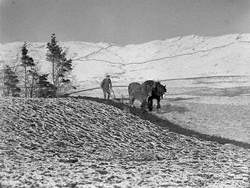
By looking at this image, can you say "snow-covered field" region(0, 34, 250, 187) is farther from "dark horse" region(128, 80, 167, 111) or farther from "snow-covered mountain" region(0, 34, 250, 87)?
"snow-covered mountain" region(0, 34, 250, 87)

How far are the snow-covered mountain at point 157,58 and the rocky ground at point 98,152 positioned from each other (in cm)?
7750

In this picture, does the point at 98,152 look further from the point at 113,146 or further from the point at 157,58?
the point at 157,58

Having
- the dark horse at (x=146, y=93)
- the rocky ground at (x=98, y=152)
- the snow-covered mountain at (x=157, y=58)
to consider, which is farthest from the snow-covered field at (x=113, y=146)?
the snow-covered mountain at (x=157, y=58)

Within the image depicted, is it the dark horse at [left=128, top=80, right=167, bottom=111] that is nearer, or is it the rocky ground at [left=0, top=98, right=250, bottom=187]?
the rocky ground at [left=0, top=98, right=250, bottom=187]

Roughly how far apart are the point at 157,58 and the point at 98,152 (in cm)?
11076

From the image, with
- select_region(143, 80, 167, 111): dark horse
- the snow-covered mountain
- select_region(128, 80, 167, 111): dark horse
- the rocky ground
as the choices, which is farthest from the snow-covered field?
the snow-covered mountain

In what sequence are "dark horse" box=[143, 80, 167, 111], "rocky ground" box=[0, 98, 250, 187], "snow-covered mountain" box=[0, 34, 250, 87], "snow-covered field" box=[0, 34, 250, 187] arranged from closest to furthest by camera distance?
"rocky ground" box=[0, 98, 250, 187] → "snow-covered field" box=[0, 34, 250, 187] → "dark horse" box=[143, 80, 167, 111] → "snow-covered mountain" box=[0, 34, 250, 87]

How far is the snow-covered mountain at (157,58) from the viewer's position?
10288 cm

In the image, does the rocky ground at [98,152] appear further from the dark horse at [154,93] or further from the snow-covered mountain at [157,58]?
Answer: the snow-covered mountain at [157,58]

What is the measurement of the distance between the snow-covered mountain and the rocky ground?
7750cm

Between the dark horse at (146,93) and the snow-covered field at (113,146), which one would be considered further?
the dark horse at (146,93)

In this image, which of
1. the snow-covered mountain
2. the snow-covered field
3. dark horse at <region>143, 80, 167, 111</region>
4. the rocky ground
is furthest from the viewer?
the snow-covered mountain

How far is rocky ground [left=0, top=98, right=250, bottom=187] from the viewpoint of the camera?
30.5 ft

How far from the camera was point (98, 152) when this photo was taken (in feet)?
44.7
